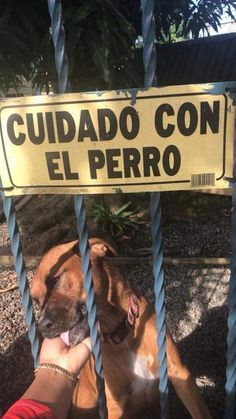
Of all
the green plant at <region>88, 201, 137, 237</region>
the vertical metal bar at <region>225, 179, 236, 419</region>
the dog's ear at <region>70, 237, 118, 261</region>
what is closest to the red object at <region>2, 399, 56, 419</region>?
the vertical metal bar at <region>225, 179, 236, 419</region>

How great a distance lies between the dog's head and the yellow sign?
678 mm

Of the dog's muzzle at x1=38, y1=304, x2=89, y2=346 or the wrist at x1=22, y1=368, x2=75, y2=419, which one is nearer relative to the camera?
the wrist at x1=22, y1=368, x2=75, y2=419

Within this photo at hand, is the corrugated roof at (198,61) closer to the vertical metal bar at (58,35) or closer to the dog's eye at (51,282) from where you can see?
the dog's eye at (51,282)

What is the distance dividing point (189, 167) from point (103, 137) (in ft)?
0.70

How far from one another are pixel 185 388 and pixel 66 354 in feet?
1.87

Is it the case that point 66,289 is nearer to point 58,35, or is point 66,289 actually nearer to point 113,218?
point 58,35

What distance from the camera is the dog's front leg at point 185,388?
5.42 feet

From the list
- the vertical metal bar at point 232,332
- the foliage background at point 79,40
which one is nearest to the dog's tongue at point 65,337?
the vertical metal bar at point 232,332

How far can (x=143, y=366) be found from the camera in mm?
1771

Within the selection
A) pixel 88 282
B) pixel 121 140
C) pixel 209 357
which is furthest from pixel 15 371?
pixel 121 140

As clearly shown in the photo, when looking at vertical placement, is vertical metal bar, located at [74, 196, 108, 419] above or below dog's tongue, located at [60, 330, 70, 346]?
above

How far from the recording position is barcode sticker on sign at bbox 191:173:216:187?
97cm

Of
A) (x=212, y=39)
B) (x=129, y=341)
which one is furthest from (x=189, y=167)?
(x=212, y=39)

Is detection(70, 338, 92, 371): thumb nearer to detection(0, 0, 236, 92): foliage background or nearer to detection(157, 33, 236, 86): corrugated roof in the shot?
detection(0, 0, 236, 92): foliage background
